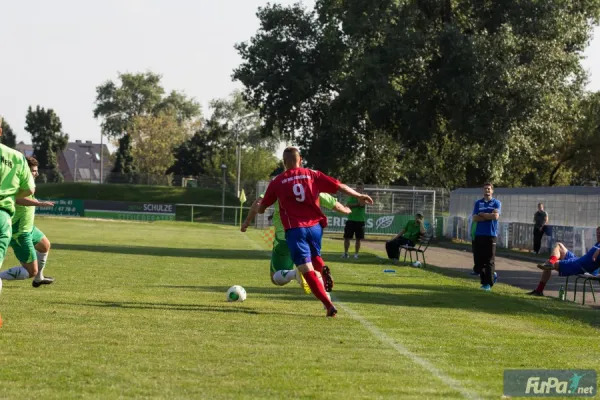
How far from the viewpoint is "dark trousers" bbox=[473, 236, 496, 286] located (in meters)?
19.5

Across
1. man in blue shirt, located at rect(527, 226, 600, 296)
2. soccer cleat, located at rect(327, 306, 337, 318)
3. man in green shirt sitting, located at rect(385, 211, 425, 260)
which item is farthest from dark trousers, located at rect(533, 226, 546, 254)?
soccer cleat, located at rect(327, 306, 337, 318)

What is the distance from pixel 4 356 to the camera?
8.53 metres

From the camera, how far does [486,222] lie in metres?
19.5

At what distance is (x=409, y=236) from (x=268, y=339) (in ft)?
59.9

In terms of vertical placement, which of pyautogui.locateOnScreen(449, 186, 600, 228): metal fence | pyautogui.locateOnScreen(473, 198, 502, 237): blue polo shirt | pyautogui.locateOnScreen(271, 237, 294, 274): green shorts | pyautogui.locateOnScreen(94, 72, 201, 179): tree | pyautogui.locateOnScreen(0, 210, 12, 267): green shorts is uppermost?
pyautogui.locateOnScreen(94, 72, 201, 179): tree

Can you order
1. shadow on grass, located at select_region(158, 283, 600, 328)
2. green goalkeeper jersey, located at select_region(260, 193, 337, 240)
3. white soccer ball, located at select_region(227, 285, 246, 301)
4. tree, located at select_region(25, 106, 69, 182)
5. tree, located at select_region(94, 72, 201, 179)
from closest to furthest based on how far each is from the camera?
green goalkeeper jersey, located at select_region(260, 193, 337, 240), white soccer ball, located at select_region(227, 285, 246, 301), shadow on grass, located at select_region(158, 283, 600, 328), tree, located at select_region(25, 106, 69, 182), tree, located at select_region(94, 72, 201, 179)

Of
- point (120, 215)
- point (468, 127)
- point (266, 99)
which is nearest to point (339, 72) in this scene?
point (266, 99)

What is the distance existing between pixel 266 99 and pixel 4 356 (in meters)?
54.0

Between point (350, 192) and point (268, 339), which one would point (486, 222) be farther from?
point (268, 339)

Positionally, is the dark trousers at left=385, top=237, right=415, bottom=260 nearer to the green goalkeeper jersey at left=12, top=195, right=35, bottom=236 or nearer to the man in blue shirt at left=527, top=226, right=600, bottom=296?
the man in blue shirt at left=527, top=226, right=600, bottom=296

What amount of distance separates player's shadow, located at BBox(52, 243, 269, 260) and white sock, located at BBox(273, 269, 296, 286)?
43.0 feet

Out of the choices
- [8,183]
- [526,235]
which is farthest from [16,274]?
[526,235]

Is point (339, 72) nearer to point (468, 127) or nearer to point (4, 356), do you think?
point (468, 127)

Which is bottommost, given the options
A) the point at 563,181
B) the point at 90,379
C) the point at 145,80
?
the point at 90,379
